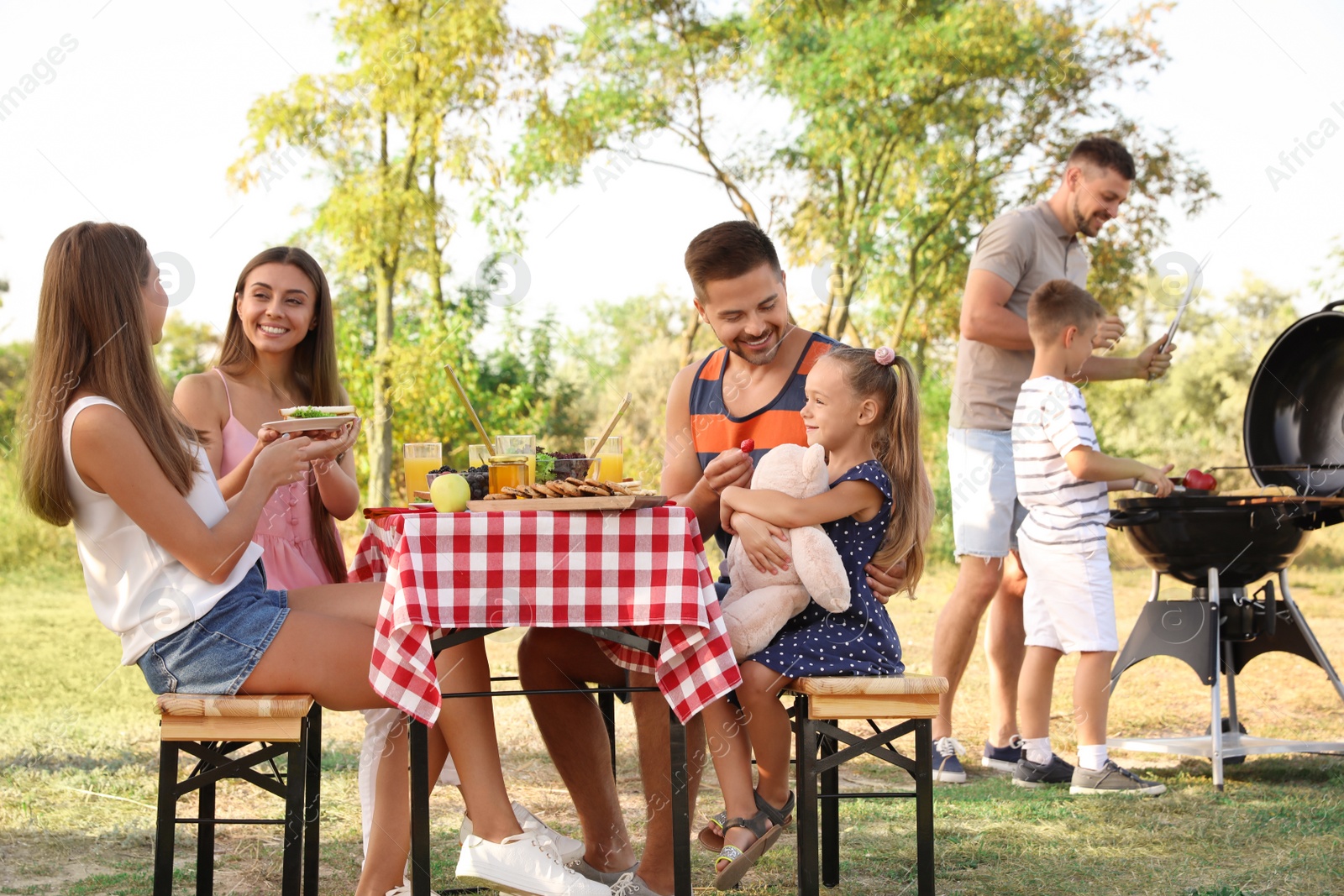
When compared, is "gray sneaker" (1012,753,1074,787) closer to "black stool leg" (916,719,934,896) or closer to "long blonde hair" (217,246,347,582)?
"black stool leg" (916,719,934,896)

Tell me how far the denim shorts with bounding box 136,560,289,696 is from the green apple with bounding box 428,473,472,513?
42 centimetres

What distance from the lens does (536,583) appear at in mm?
2291

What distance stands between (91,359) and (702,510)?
1370 mm

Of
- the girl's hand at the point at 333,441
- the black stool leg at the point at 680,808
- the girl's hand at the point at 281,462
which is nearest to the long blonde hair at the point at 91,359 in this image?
the girl's hand at the point at 281,462

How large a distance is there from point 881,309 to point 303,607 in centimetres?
951

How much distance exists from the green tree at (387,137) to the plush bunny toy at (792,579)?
7.06 m

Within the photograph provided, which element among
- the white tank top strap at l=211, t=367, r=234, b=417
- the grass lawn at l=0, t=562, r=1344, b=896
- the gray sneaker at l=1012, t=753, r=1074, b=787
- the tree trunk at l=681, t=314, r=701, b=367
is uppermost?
the tree trunk at l=681, t=314, r=701, b=367

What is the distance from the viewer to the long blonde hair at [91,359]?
90.7 inches

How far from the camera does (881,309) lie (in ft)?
37.9

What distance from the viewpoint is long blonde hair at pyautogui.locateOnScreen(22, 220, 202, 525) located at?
2.30 meters

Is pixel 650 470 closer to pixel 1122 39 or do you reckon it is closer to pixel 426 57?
pixel 426 57

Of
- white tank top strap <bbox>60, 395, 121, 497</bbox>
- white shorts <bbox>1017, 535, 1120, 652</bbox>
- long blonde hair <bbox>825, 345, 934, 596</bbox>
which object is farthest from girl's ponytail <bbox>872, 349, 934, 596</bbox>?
white tank top strap <bbox>60, 395, 121, 497</bbox>

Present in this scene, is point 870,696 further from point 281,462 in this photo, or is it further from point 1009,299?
point 1009,299

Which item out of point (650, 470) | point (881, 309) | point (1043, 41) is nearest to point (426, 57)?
point (650, 470)
